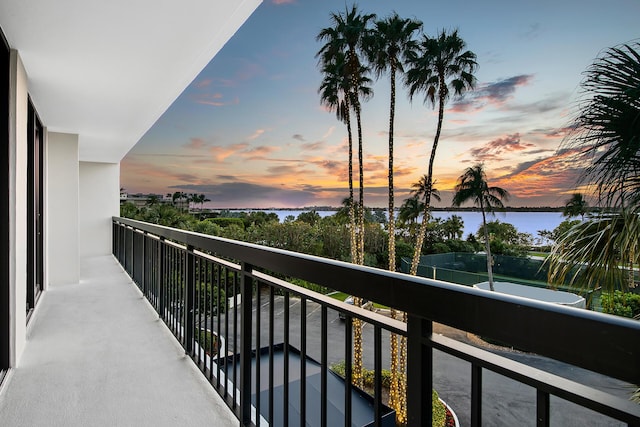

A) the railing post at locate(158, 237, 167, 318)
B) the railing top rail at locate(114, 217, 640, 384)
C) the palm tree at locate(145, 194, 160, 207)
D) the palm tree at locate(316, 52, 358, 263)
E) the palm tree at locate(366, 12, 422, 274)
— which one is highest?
the palm tree at locate(366, 12, 422, 274)

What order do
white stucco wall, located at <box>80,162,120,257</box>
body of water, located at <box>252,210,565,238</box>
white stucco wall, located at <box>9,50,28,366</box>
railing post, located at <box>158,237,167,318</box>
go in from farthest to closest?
body of water, located at <box>252,210,565,238</box>
white stucco wall, located at <box>80,162,120,257</box>
railing post, located at <box>158,237,167,318</box>
white stucco wall, located at <box>9,50,28,366</box>

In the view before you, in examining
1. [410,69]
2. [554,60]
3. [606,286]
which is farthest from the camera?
[554,60]

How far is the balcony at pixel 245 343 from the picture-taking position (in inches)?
20.7

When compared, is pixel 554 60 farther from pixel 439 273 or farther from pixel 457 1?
pixel 439 273

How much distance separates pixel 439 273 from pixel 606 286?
19036mm

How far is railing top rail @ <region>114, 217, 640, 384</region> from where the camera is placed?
0.45 m

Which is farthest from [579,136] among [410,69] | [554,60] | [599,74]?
[554,60]

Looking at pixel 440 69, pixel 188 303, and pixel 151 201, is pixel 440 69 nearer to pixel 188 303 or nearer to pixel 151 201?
pixel 151 201

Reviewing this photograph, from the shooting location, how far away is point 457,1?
2870 cm

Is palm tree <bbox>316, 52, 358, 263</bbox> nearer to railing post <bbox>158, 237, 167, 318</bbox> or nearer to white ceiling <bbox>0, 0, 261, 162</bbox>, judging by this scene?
white ceiling <bbox>0, 0, 261, 162</bbox>

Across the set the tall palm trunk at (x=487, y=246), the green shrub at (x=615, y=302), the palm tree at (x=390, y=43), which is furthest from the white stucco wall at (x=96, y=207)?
the tall palm trunk at (x=487, y=246)

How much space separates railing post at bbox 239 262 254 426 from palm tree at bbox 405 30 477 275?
60.1ft

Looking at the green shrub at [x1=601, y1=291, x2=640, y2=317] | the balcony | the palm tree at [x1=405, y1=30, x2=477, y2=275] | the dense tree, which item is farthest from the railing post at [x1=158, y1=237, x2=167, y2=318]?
the dense tree

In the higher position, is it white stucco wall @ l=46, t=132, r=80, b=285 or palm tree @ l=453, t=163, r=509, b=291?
palm tree @ l=453, t=163, r=509, b=291
